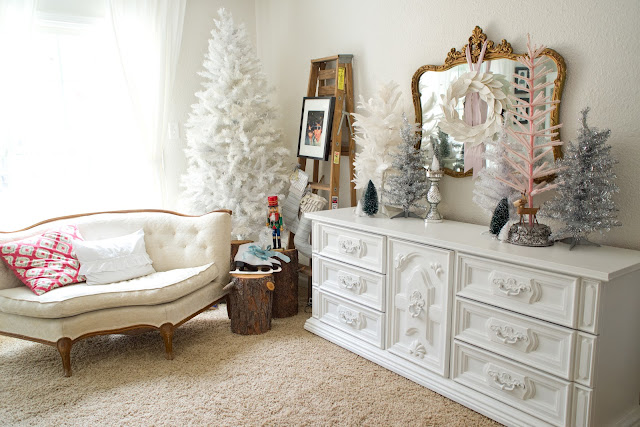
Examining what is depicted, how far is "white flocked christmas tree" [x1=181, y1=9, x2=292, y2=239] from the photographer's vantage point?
3.56m

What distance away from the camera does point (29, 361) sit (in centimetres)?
281

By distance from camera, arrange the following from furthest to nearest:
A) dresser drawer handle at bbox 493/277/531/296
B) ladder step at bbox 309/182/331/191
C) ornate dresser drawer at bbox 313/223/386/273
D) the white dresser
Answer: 1. ladder step at bbox 309/182/331/191
2. ornate dresser drawer at bbox 313/223/386/273
3. dresser drawer handle at bbox 493/277/531/296
4. the white dresser

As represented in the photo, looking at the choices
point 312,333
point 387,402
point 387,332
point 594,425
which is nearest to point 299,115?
point 312,333

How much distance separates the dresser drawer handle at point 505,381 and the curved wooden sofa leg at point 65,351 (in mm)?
2091

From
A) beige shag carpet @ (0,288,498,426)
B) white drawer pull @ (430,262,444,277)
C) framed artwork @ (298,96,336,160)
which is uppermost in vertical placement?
→ framed artwork @ (298,96,336,160)

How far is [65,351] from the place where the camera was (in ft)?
8.51

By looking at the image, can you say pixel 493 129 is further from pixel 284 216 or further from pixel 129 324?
pixel 129 324

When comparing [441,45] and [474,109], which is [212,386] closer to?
[474,109]

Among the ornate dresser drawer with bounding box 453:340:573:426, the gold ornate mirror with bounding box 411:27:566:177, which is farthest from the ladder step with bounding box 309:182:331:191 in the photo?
the ornate dresser drawer with bounding box 453:340:573:426

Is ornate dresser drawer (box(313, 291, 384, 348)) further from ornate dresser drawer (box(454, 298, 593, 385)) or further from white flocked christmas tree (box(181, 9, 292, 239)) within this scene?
white flocked christmas tree (box(181, 9, 292, 239))

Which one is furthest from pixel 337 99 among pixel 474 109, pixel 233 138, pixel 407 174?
pixel 474 109

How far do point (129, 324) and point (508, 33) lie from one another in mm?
2509

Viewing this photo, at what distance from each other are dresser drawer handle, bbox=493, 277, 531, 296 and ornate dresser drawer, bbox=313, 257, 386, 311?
2.29 feet

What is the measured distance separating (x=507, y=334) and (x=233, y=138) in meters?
2.30
